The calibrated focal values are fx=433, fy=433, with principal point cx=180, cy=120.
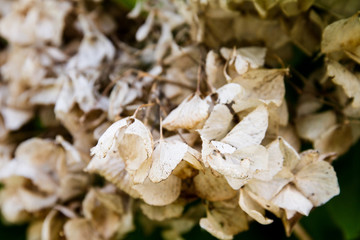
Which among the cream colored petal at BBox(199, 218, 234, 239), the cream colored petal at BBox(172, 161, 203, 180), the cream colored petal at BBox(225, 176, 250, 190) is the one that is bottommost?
the cream colored petal at BBox(199, 218, 234, 239)

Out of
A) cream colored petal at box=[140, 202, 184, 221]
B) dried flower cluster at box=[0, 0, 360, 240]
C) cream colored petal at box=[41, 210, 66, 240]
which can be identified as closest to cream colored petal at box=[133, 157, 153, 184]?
dried flower cluster at box=[0, 0, 360, 240]

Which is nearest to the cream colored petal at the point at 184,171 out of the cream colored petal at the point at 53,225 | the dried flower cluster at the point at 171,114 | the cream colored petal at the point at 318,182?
the dried flower cluster at the point at 171,114

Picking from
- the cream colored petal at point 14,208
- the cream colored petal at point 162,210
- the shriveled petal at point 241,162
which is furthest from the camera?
the cream colored petal at point 14,208

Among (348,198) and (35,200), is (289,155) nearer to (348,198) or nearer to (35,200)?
(348,198)

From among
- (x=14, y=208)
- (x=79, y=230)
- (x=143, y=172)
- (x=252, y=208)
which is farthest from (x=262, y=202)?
(x=14, y=208)

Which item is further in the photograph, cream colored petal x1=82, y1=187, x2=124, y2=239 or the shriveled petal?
cream colored petal x1=82, y1=187, x2=124, y2=239

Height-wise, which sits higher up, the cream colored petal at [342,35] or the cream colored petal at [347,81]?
the cream colored petal at [342,35]

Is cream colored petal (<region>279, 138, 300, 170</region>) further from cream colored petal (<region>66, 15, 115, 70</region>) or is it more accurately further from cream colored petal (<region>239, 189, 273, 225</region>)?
cream colored petal (<region>66, 15, 115, 70</region>)

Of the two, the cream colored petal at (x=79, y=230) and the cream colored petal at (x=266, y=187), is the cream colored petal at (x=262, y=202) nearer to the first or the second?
the cream colored petal at (x=266, y=187)
